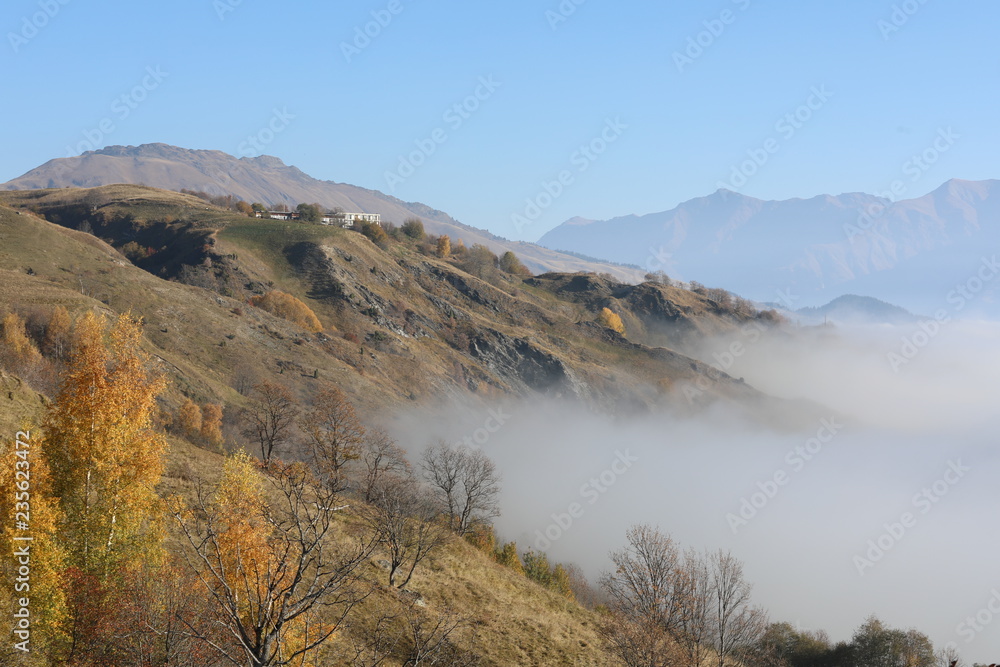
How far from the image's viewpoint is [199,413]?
76.6 metres

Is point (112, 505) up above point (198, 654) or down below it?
above

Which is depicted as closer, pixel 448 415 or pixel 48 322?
pixel 48 322

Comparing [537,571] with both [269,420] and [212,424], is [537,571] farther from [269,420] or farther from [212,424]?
[212,424]

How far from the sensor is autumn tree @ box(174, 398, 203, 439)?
232 ft

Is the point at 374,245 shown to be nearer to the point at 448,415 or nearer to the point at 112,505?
the point at 448,415

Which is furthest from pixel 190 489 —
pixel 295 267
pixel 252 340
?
pixel 295 267

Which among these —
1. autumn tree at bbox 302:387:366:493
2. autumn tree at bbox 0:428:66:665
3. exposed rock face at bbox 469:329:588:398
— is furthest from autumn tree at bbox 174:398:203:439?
exposed rock face at bbox 469:329:588:398

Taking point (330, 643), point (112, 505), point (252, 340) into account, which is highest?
point (252, 340)

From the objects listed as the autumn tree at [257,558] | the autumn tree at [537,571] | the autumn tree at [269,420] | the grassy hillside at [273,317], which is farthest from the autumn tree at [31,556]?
the grassy hillside at [273,317]

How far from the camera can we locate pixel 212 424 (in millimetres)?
76750

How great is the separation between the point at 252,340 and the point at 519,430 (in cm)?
7782

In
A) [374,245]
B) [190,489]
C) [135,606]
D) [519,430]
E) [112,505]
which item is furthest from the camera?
[374,245]

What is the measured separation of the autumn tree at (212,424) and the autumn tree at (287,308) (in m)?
52.5

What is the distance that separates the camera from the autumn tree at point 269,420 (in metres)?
66.4
